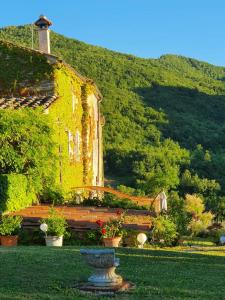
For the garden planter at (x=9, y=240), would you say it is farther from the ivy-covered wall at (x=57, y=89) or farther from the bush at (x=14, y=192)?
the ivy-covered wall at (x=57, y=89)

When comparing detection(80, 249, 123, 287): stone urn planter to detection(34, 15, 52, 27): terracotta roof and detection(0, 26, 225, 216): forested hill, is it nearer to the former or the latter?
detection(34, 15, 52, 27): terracotta roof

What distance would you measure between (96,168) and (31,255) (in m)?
21.1

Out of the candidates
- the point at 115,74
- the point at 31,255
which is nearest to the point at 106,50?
the point at 115,74

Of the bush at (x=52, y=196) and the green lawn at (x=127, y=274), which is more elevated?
the bush at (x=52, y=196)

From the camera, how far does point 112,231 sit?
52.4 ft

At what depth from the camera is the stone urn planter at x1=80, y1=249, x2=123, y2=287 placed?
8344 mm

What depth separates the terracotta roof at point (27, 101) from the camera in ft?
76.1

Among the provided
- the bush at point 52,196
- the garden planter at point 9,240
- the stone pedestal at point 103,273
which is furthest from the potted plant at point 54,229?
the stone pedestal at point 103,273

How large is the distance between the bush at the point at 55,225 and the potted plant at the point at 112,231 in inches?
42.3

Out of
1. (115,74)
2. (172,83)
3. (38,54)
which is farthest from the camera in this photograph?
(172,83)

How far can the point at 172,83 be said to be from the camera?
74.9m

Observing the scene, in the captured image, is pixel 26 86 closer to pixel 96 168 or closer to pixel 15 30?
pixel 96 168

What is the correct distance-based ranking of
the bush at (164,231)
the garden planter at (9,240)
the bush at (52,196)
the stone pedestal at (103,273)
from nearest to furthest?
1. the stone pedestal at (103,273)
2. the garden planter at (9,240)
3. the bush at (164,231)
4. the bush at (52,196)

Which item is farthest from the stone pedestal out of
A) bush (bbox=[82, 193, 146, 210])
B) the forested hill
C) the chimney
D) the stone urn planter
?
the forested hill
